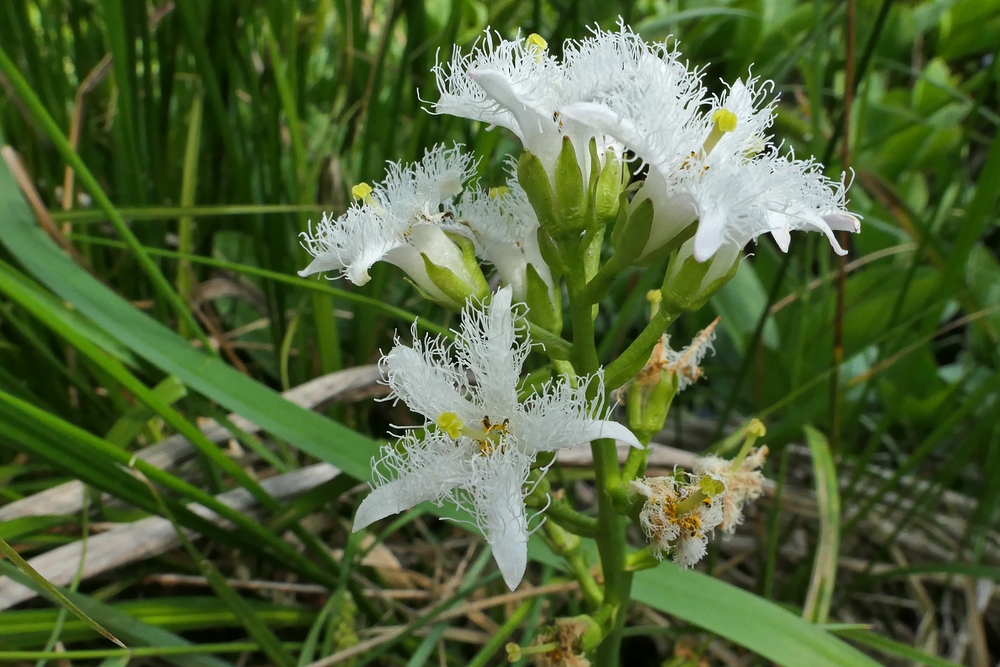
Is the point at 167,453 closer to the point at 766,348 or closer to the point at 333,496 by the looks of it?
the point at 333,496

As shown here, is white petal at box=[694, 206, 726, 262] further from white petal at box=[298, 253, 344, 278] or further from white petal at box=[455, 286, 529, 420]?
white petal at box=[298, 253, 344, 278]

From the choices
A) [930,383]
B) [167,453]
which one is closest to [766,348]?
[930,383]

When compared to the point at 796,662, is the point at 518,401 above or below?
above

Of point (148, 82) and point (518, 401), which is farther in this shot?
point (148, 82)

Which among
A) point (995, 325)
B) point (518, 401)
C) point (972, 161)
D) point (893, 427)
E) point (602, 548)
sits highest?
point (972, 161)

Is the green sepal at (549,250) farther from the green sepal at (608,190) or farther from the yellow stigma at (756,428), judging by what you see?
the yellow stigma at (756,428)

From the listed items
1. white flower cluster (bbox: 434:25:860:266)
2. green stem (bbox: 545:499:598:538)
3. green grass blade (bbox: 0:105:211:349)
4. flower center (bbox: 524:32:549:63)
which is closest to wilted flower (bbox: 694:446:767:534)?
green stem (bbox: 545:499:598:538)
